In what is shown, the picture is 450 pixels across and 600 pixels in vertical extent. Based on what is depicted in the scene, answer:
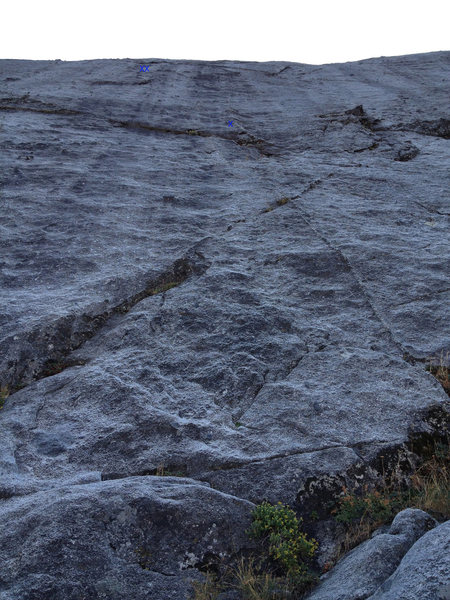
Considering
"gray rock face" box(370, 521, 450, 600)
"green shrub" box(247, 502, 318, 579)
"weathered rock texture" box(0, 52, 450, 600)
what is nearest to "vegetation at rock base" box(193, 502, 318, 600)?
"green shrub" box(247, 502, 318, 579)

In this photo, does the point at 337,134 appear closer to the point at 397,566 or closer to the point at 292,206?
the point at 292,206

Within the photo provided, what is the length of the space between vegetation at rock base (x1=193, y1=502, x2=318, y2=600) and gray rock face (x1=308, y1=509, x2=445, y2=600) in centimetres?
20

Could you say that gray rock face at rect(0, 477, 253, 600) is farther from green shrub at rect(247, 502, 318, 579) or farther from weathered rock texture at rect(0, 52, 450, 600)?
green shrub at rect(247, 502, 318, 579)

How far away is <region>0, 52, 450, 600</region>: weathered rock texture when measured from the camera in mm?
4293

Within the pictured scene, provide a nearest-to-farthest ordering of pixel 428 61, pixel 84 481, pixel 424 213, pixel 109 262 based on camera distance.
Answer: pixel 84 481
pixel 109 262
pixel 424 213
pixel 428 61

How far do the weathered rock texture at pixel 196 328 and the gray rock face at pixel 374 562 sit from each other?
0.31 metres

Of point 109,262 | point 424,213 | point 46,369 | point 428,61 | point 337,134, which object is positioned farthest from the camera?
point 428,61

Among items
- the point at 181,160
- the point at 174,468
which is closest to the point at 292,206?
the point at 181,160

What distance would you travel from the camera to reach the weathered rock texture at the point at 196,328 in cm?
429

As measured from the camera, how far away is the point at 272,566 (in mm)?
4230

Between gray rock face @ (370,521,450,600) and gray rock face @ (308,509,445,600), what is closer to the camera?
gray rock face @ (370,521,450,600)

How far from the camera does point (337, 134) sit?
12875mm

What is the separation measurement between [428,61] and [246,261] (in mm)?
14132

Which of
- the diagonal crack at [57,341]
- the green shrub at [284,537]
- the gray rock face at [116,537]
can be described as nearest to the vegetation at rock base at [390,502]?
the green shrub at [284,537]
